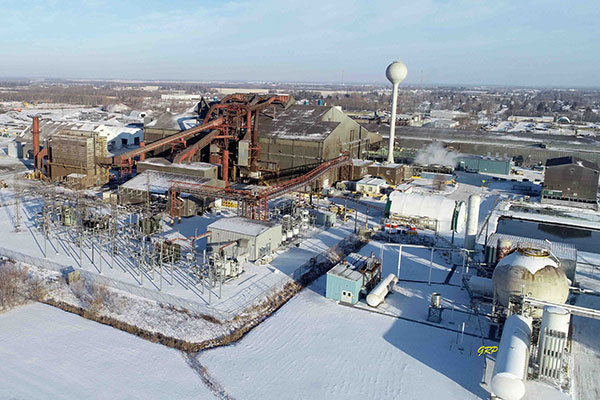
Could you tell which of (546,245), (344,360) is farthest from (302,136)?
(344,360)

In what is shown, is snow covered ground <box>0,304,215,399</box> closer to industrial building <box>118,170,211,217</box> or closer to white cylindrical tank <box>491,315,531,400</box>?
white cylindrical tank <box>491,315,531,400</box>

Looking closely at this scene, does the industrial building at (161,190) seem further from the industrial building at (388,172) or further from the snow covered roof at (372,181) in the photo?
the industrial building at (388,172)

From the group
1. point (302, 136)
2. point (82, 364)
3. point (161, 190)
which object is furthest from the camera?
point (302, 136)

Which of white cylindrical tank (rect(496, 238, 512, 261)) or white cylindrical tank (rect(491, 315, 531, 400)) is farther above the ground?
white cylindrical tank (rect(496, 238, 512, 261))

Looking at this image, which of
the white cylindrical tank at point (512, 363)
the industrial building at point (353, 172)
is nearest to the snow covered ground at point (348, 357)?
→ the white cylindrical tank at point (512, 363)

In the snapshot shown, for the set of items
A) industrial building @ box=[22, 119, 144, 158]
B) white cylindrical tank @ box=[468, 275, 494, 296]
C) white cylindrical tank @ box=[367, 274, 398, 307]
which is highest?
industrial building @ box=[22, 119, 144, 158]

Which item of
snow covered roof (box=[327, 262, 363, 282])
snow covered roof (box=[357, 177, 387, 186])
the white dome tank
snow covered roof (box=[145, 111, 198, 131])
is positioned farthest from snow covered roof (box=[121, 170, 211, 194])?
the white dome tank

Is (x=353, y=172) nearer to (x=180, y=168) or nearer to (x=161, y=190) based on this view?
(x=180, y=168)
